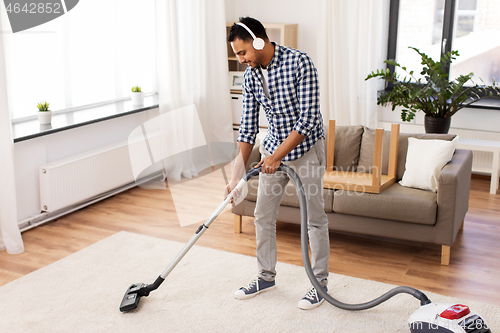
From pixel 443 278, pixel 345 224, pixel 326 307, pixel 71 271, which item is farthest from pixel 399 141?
pixel 71 271

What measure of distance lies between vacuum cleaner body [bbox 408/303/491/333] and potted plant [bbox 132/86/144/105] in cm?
307

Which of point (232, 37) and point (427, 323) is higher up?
point (232, 37)

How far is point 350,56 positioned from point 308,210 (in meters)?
2.91

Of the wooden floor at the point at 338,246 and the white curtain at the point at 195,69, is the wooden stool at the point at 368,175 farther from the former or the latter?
the white curtain at the point at 195,69

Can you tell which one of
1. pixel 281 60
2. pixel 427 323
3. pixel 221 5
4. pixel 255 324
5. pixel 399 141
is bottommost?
pixel 255 324

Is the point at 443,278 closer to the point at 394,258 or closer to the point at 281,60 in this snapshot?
the point at 394,258

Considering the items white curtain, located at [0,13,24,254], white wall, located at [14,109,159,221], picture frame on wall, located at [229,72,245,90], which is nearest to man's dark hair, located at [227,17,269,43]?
white curtain, located at [0,13,24,254]

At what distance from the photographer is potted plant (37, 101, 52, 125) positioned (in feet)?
11.6

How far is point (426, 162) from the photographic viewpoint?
3104mm

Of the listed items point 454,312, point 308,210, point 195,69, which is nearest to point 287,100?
point 308,210

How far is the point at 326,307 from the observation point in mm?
2451

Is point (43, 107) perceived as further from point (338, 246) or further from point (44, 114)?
point (338, 246)

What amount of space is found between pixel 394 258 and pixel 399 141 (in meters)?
0.76

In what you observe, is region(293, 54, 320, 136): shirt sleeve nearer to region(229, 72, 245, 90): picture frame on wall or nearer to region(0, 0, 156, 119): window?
region(0, 0, 156, 119): window
